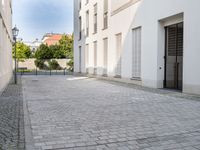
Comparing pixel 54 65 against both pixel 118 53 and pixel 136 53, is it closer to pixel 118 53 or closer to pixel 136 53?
pixel 118 53

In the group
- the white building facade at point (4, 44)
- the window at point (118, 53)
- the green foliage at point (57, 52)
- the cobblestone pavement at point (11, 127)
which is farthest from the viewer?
the green foliage at point (57, 52)

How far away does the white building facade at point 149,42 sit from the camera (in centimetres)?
1182

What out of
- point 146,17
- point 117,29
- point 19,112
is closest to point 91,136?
point 19,112

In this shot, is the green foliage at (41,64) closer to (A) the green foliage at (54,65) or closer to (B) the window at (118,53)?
(A) the green foliage at (54,65)

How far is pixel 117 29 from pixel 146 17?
461 cm

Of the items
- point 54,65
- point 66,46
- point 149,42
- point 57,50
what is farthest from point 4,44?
point 66,46

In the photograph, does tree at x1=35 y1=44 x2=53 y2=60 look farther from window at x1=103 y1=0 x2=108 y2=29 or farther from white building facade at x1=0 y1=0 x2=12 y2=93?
white building facade at x1=0 y1=0 x2=12 y2=93

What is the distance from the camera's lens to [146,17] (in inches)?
609

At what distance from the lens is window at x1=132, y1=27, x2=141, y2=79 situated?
54.7ft

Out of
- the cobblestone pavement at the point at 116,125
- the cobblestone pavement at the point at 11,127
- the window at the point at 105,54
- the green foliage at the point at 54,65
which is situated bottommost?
the cobblestone pavement at the point at 116,125

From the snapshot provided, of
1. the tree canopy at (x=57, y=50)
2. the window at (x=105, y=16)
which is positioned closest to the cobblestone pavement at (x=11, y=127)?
the window at (x=105, y=16)

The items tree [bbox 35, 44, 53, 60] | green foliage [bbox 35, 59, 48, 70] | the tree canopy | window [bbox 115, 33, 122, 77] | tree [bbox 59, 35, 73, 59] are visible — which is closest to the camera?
window [bbox 115, 33, 122, 77]

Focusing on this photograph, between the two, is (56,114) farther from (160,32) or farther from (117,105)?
(160,32)

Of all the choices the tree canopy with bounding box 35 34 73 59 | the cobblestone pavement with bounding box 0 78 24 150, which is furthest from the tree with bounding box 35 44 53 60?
the cobblestone pavement with bounding box 0 78 24 150
